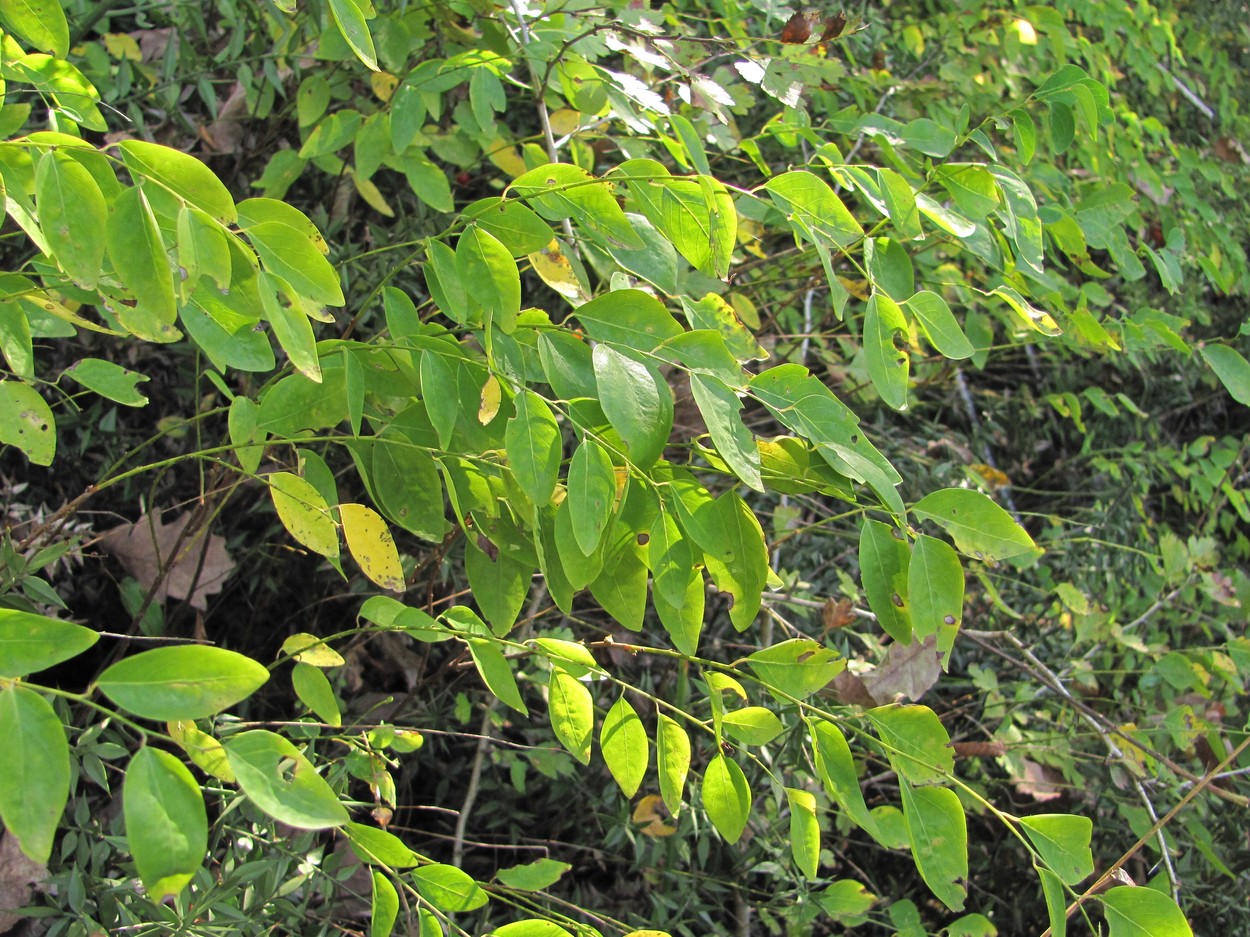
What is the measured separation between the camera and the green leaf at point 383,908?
882mm

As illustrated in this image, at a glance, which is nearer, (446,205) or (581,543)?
(581,543)

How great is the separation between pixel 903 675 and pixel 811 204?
2.31 feet

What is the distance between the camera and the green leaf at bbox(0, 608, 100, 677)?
62 centimetres

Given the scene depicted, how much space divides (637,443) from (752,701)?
3.18 feet

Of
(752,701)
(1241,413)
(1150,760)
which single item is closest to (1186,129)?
(1241,413)

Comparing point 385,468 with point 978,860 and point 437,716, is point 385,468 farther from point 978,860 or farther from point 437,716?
point 978,860

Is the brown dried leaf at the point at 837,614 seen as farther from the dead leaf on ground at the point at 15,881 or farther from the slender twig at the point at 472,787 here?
the dead leaf on ground at the point at 15,881

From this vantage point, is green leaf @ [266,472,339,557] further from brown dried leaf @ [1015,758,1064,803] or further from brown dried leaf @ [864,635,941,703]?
brown dried leaf @ [1015,758,1064,803]

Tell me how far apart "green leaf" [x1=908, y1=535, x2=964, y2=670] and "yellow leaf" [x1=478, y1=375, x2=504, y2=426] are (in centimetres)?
40

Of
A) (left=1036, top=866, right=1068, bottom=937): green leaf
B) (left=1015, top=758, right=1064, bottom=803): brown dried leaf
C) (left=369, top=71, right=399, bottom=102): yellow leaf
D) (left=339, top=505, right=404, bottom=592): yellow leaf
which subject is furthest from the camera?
(left=1015, top=758, right=1064, bottom=803): brown dried leaf

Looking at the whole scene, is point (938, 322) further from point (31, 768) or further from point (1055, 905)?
point (31, 768)

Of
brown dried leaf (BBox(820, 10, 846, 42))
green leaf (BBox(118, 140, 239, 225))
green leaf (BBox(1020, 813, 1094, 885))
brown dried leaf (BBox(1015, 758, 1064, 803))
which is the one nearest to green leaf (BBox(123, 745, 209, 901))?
green leaf (BBox(118, 140, 239, 225))

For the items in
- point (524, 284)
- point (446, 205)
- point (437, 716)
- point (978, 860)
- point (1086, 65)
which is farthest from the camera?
point (1086, 65)

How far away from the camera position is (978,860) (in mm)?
1919
